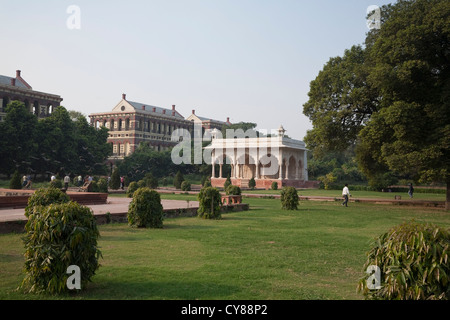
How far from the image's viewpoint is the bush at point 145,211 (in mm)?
10641

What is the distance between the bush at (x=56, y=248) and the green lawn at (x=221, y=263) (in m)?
0.20

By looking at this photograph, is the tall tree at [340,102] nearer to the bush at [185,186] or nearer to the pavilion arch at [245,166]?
the bush at [185,186]

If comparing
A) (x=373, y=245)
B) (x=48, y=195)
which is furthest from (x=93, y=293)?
(x=48, y=195)

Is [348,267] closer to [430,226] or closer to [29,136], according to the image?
[430,226]

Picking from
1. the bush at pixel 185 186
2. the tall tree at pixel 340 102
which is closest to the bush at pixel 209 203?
the tall tree at pixel 340 102

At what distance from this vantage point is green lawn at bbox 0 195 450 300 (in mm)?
4879

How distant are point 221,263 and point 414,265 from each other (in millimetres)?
3229

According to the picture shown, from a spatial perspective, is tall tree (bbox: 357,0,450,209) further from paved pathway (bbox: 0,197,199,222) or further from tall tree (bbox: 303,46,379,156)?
paved pathway (bbox: 0,197,199,222)

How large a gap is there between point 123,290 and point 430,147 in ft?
48.5

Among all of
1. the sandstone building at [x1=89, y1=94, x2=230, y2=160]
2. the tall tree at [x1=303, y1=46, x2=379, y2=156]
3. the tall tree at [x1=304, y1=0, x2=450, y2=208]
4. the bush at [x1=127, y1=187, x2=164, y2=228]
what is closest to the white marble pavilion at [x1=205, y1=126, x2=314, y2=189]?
the sandstone building at [x1=89, y1=94, x2=230, y2=160]

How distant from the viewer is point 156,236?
30.4 ft

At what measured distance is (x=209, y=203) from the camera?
13141 mm

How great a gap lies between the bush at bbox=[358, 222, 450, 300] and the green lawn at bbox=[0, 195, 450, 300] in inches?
31.9

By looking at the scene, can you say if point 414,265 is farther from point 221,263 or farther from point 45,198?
point 45,198
